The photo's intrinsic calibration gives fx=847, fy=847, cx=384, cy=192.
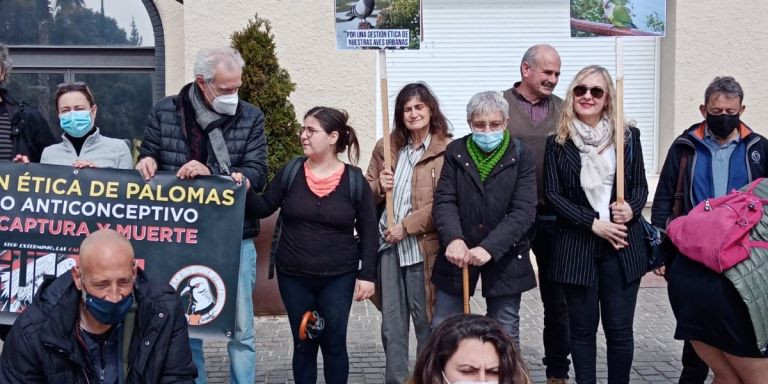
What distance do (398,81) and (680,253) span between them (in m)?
5.48

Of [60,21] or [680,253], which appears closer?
[680,253]

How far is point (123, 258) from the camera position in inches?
120

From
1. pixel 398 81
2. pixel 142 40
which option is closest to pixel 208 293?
pixel 398 81

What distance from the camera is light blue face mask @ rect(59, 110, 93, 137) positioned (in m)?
4.52

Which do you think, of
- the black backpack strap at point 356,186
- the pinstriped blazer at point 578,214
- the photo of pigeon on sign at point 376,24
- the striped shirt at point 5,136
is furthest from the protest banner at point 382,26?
the striped shirt at point 5,136

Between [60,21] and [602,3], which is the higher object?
[60,21]

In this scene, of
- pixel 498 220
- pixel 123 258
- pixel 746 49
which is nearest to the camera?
pixel 123 258

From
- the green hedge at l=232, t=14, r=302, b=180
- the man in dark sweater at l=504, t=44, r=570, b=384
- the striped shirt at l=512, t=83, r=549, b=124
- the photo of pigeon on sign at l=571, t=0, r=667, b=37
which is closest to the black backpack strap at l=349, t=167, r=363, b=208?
the man in dark sweater at l=504, t=44, r=570, b=384

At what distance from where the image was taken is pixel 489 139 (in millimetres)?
4461

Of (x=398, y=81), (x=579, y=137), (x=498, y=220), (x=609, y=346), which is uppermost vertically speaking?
(x=398, y=81)

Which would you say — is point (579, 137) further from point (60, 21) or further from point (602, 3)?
point (60, 21)

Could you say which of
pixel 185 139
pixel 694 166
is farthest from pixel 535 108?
pixel 185 139

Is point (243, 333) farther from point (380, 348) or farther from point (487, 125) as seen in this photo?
point (380, 348)

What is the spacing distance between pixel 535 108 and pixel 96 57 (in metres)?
6.29
